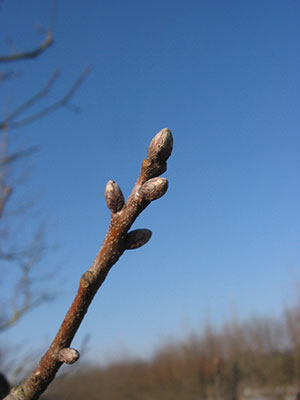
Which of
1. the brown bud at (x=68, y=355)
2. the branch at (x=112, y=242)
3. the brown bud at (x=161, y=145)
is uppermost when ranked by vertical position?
the brown bud at (x=161, y=145)

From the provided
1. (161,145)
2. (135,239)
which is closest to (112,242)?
(135,239)

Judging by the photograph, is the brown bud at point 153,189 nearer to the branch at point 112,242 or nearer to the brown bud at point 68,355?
the branch at point 112,242

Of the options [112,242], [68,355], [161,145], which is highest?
[161,145]

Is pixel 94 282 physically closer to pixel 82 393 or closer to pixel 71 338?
pixel 71 338

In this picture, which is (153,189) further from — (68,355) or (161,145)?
(68,355)

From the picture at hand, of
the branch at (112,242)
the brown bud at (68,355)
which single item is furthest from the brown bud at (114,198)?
the brown bud at (68,355)

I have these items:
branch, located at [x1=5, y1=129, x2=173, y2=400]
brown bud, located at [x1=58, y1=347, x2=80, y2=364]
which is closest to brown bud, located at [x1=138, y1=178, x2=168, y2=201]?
branch, located at [x1=5, y1=129, x2=173, y2=400]

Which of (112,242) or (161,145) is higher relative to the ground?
(161,145)
